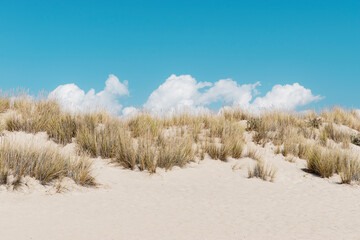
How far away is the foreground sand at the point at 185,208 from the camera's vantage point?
5.12 meters

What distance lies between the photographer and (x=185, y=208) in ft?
20.8

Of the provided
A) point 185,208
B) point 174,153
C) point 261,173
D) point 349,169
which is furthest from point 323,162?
point 185,208

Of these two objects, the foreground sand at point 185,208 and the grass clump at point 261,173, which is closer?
the foreground sand at point 185,208

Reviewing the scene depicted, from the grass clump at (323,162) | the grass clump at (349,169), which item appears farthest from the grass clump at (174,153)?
the grass clump at (349,169)

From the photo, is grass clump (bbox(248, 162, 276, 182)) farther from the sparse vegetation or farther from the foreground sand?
the foreground sand

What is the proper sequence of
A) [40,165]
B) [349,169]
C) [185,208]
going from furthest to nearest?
[349,169] → [40,165] → [185,208]

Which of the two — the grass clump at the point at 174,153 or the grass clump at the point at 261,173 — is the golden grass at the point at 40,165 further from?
the grass clump at the point at 261,173

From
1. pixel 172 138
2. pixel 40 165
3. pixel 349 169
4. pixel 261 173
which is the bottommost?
pixel 40 165

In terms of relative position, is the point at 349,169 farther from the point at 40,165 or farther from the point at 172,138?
the point at 40,165

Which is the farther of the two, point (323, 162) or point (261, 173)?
point (323, 162)

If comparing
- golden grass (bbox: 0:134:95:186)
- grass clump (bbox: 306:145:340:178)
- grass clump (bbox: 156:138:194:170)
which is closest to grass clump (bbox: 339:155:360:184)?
grass clump (bbox: 306:145:340:178)

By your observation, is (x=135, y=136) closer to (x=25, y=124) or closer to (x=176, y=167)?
(x=176, y=167)

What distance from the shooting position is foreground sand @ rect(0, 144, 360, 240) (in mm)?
5117

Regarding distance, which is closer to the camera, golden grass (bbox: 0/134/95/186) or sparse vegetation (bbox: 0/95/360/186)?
golden grass (bbox: 0/134/95/186)
